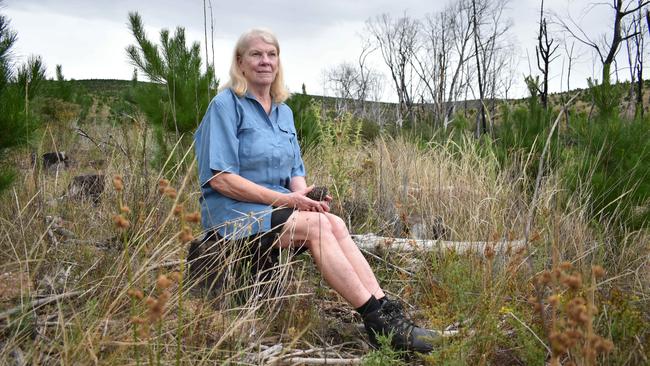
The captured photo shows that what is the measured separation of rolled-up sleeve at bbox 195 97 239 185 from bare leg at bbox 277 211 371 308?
0.39 m

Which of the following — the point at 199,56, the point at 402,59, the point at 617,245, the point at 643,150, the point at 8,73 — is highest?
the point at 402,59

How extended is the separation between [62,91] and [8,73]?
6.63m

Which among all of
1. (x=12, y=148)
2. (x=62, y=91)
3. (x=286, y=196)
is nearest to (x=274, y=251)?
(x=286, y=196)

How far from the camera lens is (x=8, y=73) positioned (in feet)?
7.73

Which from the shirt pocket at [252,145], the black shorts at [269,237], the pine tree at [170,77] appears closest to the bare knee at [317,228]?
the black shorts at [269,237]

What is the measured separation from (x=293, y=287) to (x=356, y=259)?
44 centimetres

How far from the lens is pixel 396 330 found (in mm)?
2332

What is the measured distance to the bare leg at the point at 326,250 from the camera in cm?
245

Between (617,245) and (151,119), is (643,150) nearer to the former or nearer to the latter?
(617,245)

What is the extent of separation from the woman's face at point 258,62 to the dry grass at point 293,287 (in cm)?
63

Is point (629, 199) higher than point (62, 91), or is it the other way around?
point (62, 91)

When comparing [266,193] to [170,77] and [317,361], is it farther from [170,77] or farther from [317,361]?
[170,77]

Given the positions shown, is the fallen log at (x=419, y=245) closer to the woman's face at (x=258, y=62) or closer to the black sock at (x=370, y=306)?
the black sock at (x=370, y=306)

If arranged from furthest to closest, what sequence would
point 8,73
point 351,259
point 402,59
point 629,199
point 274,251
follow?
point 402,59 → point 629,199 → point 274,251 → point 351,259 → point 8,73
